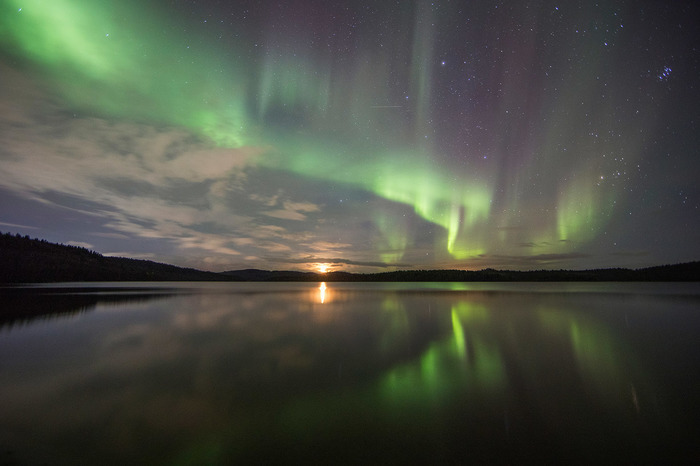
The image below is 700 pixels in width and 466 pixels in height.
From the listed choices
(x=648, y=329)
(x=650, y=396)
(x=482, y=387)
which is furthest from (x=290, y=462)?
(x=648, y=329)

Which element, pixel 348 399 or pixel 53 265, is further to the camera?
pixel 53 265

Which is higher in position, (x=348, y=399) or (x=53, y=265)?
(x=53, y=265)

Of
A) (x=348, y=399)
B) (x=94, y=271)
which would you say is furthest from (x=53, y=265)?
(x=348, y=399)

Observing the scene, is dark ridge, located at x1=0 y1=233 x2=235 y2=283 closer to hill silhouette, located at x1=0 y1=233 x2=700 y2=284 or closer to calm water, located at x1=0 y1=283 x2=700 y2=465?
hill silhouette, located at x1=0 y1=233 x2=700 y2=284

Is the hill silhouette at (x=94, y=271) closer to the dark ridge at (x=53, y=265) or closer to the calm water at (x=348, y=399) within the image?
the dark ridge at (x=53, y=265)

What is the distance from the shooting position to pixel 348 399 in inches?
288

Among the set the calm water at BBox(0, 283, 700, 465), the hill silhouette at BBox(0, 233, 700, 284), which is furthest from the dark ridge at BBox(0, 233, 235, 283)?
the calm water at BBox(0, 283, 700, 465)

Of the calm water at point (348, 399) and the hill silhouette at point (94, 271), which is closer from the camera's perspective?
the calm water at point (348, 399)

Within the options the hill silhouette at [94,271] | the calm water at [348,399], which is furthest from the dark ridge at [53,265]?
the calm water at [348,399]

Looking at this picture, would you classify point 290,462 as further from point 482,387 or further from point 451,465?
point 482,387

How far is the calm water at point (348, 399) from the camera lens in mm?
4996

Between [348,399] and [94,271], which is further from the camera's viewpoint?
[94,271]

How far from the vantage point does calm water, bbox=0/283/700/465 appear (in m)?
5.00

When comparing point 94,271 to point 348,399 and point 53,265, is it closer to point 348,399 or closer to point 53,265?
point 53,265
